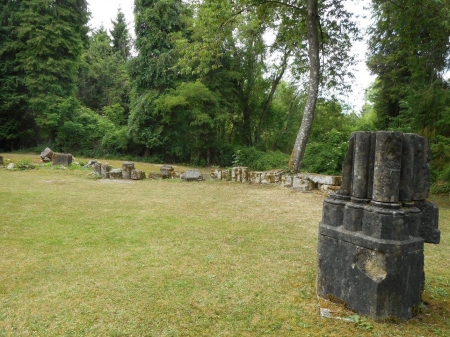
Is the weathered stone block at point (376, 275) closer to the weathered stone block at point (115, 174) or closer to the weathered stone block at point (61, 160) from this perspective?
the weathered stone block at point (115, 174)

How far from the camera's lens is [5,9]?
2098 centimetres

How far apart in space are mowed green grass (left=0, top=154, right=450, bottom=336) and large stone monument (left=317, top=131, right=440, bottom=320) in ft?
0.68

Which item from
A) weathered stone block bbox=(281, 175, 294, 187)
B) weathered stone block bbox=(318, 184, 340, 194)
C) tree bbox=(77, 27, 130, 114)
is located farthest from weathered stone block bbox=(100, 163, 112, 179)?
tree bbox=(77, 27, 130, 114)

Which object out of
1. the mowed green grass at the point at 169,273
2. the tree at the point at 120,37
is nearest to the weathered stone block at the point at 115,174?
the mowed green grass at the point at 169,273

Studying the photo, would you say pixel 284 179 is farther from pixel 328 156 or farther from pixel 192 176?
pixel 192 176

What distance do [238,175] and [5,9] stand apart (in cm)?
2169

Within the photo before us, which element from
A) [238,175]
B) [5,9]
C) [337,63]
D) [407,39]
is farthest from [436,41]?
[5,9]

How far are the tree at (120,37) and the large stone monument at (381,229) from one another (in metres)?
36.4

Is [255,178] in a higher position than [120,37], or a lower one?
lower

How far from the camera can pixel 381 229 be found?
2482 millimetres

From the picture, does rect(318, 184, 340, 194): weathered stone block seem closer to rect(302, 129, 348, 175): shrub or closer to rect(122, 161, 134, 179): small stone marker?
rect(302, 129, 348, 175): shrub

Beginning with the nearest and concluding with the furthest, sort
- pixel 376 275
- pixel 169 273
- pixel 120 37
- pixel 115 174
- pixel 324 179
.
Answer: pixel 376 275 < pixel 169 273 < pixel 324 179 < pixel 115 174 < pixel 120 37

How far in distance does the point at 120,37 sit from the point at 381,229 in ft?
125

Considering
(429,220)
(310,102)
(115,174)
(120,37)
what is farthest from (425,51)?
(120,37)
